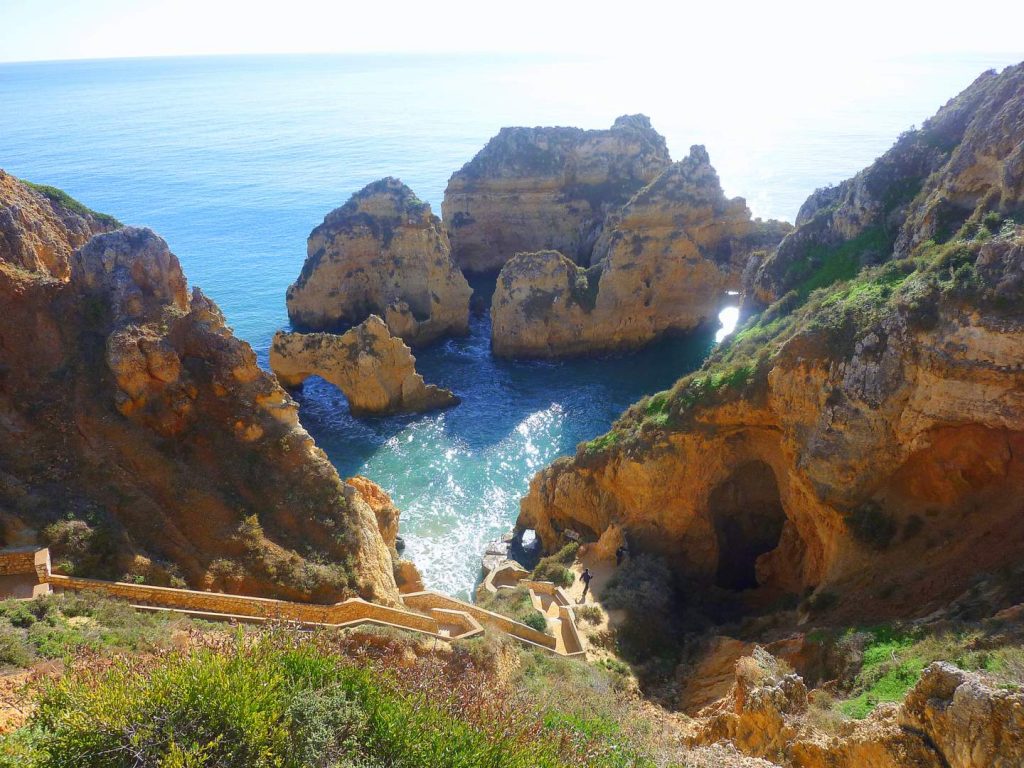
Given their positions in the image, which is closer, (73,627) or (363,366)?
(73,627)

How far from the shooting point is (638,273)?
158 feet

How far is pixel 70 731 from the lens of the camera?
8875 mm

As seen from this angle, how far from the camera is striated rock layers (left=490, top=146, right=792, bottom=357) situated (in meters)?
47.8

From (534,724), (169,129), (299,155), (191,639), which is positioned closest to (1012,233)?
(534,724)

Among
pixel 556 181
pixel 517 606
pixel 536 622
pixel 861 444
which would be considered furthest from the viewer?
pixel 556 181

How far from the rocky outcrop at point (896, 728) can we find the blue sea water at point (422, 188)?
16622 mm

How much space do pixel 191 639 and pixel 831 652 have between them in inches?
548

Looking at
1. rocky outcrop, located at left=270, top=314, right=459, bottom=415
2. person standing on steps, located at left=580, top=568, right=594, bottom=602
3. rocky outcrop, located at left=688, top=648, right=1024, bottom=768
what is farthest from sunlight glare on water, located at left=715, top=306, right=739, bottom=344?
rocky outcrop, located at left=688, top=648, right=1024, bottom=768

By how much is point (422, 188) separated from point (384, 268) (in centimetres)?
4527

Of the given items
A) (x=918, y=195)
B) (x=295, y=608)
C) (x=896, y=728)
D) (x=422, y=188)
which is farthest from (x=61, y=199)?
(x=422, y=188)

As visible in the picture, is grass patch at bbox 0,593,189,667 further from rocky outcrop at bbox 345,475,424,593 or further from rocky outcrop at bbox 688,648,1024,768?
rocky outcrop at bbox 688,648,1024,768

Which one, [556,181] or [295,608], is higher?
[556,181]

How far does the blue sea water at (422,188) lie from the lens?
3588 cm

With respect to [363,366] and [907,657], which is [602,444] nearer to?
[907,657]
